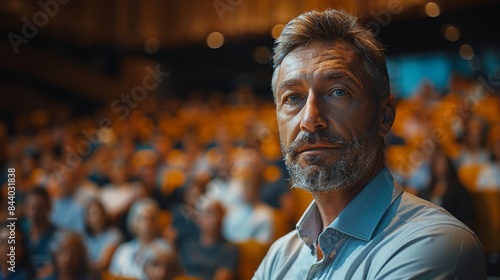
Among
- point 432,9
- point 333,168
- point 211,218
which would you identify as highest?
point 333,168

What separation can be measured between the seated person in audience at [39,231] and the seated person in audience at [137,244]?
8.1 inches

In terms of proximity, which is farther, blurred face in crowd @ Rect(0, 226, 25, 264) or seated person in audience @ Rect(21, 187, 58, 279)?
seated person in audience @ Rect(21, 187, 58, 279)

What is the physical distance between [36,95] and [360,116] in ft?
12.0

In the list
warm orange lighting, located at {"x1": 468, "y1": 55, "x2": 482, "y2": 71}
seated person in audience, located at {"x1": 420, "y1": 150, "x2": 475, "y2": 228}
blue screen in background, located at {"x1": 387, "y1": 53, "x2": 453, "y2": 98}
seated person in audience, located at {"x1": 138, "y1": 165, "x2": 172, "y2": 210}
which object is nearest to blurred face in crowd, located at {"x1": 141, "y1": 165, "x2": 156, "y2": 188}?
seated person in audience, located at {"x1": 138, "y1": 165, "x2": 172, "y2": 210}

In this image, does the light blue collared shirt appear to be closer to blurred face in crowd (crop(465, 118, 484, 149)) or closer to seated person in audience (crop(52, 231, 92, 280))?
seated person in audience (crop(52, 231, 92, 280))

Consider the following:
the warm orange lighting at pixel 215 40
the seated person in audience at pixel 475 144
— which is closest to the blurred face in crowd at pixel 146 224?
the seated person in audience at pixel 475 144

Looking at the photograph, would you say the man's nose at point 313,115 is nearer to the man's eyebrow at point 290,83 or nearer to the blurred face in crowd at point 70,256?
the man's eyebrow at point 290,83

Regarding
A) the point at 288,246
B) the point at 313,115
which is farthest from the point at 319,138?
the point at 288,246

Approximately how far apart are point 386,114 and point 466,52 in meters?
2.53

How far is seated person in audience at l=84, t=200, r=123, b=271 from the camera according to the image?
191cm

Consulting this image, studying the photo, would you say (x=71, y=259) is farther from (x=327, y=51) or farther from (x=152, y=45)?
(x=152, y=45)

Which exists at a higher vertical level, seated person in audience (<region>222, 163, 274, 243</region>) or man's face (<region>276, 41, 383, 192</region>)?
man's face (<region>276, 41, 383, 192</region>)

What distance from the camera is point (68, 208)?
215cm

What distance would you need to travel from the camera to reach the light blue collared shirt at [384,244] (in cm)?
40
